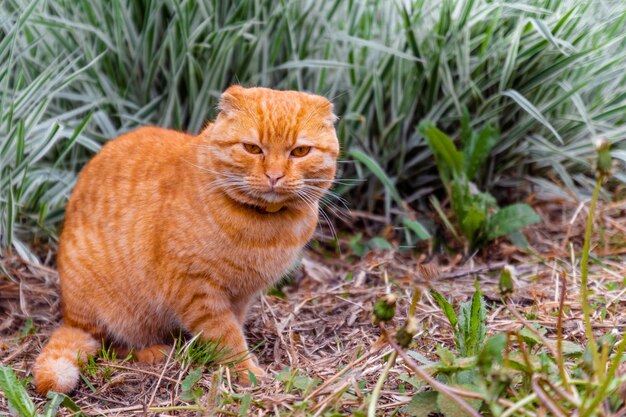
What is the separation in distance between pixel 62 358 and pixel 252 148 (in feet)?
2.87

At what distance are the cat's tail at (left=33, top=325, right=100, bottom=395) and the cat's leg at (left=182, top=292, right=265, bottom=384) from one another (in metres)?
0.36

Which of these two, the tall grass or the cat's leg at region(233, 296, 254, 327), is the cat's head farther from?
the tall grass

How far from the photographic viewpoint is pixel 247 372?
235 centimetres

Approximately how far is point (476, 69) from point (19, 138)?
1.94m

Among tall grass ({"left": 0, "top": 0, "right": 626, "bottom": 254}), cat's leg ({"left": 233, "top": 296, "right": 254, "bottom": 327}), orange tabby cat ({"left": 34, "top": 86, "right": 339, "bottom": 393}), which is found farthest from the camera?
tall grass ({"left": 0, "top": 0, "right": 626, "bottom": 254})

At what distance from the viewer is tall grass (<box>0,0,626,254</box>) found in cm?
325

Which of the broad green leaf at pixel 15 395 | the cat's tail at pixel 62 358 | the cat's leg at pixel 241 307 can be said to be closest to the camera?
the broad green leaf at pixel 15 395

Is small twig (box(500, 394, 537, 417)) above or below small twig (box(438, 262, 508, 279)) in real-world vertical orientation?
above

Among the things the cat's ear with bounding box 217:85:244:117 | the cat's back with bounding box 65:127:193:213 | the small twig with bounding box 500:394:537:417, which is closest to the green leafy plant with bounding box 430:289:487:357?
the small twig with bounding box 500:394:537:417

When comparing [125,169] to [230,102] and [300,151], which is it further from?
[300,151]

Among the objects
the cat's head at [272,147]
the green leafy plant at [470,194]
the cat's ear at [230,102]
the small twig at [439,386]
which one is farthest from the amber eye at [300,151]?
the green leafy plant at [470,194]

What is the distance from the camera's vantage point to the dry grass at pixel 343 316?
2109 millimetres

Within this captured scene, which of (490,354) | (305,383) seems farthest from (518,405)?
(305,383)

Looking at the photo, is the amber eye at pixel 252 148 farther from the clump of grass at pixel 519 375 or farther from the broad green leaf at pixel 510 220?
the broad green leaf at pixel 510 220
